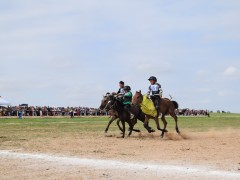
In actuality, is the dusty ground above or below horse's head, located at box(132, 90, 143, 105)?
below

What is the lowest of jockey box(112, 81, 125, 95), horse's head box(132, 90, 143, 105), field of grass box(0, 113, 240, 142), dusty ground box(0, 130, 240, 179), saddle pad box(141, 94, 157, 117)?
dusty ground box(0, 130, 240, 179)

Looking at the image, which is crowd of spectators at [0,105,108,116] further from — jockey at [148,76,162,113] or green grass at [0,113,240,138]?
jockey at [148,76,162,113]

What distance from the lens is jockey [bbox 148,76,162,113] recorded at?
21.9m

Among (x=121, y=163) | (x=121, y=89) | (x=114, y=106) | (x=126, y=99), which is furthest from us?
(x=121, y=89)

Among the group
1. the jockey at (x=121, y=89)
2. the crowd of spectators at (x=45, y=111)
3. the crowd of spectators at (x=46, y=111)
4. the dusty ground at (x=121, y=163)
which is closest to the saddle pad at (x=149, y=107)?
the jockey at (x=121, y=89)

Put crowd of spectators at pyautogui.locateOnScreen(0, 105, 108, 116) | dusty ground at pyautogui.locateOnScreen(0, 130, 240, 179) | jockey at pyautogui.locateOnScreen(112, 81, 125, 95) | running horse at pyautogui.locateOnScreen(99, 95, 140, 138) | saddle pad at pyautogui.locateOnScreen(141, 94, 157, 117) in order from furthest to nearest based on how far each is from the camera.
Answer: crowd of spectators at pyautogui.locateOnScreen(0, 105, 108, 116) → jockey at pyautogui.locateOnScreen(112, 81, 125, 95) → running horse at pyautogui.locateOnScreen(99, 95, 140, 138) → saddle pad at pyautogui.locateOnScreen(141, 94, 157, 117) → dusty ground at pyautogui.locateOnScreen(0, 130, 240, 179)

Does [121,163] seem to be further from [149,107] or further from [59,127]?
[59,127]

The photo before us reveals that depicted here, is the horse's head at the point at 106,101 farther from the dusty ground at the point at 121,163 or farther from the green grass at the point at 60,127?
the dusty ground at the point at 121,163

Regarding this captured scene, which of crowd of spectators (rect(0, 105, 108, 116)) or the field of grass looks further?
crowd of spectators (rect(0, 105, 108, 116))

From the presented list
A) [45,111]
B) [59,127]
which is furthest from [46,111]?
[59,127]

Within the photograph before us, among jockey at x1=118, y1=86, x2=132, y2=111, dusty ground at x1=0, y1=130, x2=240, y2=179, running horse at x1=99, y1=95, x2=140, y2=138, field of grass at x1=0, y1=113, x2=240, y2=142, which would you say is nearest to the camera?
dusty ground at x1=0, y1=130, x2=240, y2=179

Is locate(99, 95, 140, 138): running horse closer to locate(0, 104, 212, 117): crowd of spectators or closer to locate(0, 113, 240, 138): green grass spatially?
locate(0, 113, 240, 138): green grass

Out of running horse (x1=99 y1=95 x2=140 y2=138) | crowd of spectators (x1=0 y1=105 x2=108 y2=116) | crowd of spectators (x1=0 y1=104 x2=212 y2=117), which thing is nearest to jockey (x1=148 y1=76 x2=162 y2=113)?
running horse (x1=99 y1=95 x2=140 y2=138)

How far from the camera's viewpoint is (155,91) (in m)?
21.9
